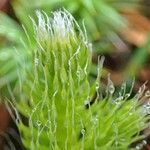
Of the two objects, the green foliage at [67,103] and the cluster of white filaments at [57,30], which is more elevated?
the cluster of white filaments at [57,30]

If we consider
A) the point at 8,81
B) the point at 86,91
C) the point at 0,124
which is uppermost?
the point at 86,91

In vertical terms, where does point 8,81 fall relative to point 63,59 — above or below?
below

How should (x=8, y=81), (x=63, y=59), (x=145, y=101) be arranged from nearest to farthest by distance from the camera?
(x=63, y=59)
(x=145, y=101)
(x=8, y=81)

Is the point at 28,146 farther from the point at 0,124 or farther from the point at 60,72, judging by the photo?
the point at 0,124

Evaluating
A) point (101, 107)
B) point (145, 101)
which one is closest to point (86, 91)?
point (101, 107)

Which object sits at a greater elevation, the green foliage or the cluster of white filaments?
the cluster of white filaments

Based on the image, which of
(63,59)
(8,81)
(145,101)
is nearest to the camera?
(63,59)

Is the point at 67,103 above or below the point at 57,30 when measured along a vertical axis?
below

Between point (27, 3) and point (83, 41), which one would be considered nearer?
point (83, 41)
